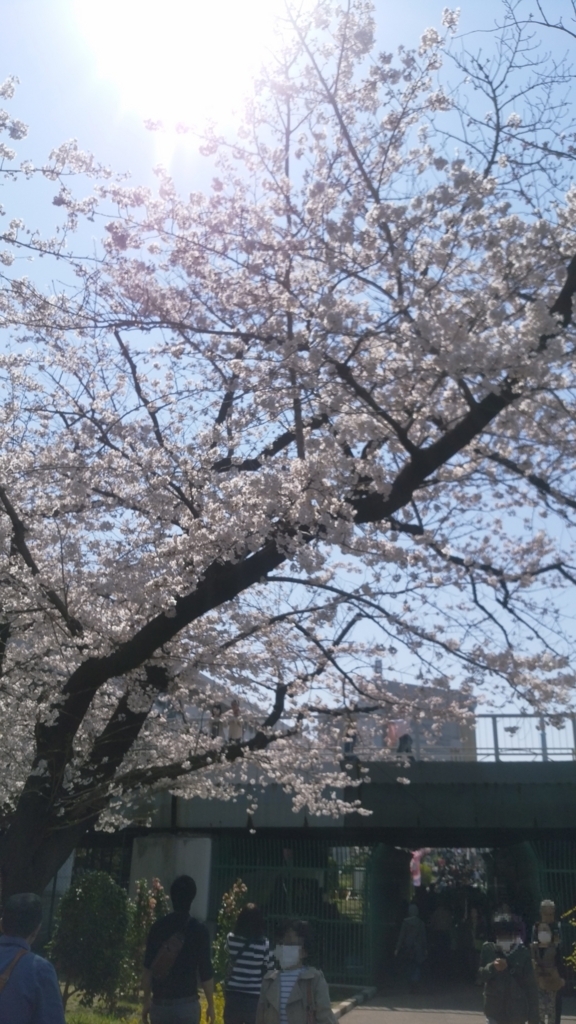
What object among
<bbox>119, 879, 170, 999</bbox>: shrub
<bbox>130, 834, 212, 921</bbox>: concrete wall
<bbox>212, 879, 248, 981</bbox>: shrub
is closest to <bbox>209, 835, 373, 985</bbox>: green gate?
<bbox>130, 834, 212, 921</bbox>: concrete wall

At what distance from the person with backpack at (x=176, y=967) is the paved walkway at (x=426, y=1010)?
7229mm

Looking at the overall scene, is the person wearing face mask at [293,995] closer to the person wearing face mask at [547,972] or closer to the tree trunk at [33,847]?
the tree trunk at [33,847]

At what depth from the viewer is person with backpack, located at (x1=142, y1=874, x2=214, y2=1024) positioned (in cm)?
579

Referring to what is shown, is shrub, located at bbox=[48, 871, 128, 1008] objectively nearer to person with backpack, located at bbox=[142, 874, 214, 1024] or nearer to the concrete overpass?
person with backpack, located at bbox=[142, 874, 214, 1024]

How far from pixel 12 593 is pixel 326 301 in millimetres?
3943

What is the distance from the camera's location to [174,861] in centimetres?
1783

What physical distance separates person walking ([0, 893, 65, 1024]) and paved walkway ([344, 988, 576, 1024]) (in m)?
9.93

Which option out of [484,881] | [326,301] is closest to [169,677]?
[326,301]

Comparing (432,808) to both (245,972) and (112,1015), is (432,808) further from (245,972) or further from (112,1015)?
(245,972)

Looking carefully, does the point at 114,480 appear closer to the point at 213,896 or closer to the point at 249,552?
the point at 249,552

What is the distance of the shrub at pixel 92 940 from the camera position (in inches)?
447

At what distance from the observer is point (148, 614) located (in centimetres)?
734

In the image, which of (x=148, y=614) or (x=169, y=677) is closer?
(x=148, y=614)

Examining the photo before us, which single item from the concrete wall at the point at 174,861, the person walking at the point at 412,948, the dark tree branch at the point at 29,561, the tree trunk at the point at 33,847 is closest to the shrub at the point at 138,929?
the concrete wall at the point at 174,861
